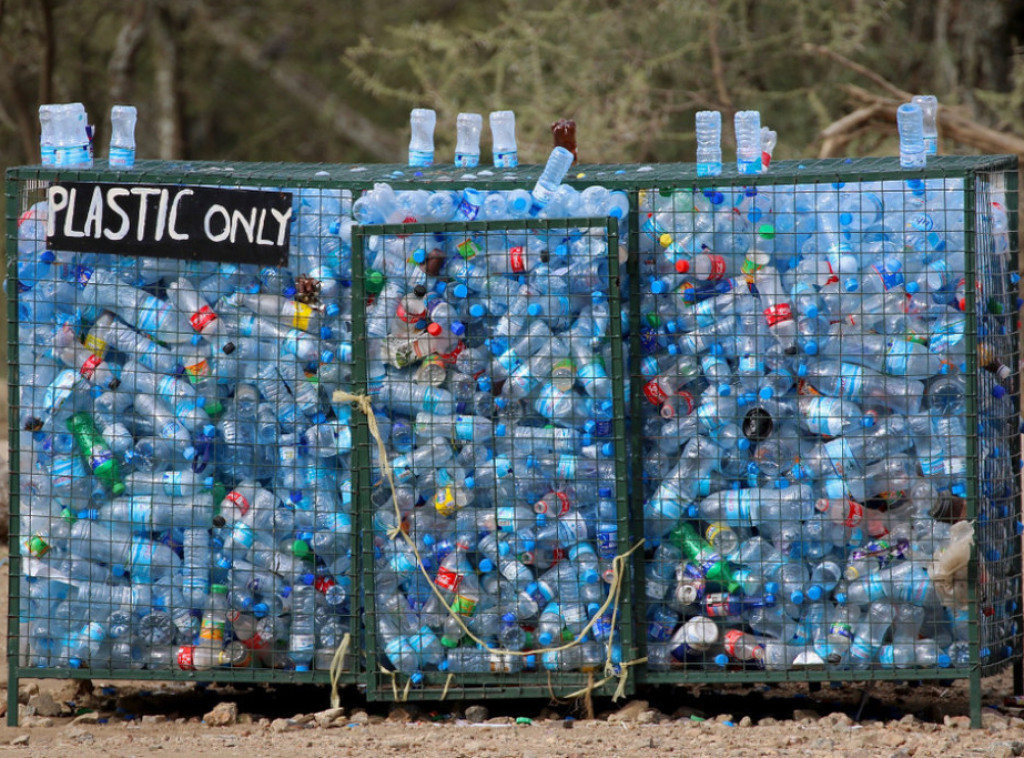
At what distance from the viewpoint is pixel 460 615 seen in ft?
15.7

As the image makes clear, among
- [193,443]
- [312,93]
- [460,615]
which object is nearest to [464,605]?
[460,615]

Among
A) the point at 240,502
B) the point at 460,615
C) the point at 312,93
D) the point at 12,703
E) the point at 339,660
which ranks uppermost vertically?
the point at 312,93

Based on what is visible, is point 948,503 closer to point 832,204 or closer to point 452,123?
point 832,204

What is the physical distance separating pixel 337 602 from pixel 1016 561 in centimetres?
242

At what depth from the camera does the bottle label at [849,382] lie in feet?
15.1

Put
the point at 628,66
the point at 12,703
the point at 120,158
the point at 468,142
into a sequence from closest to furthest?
the point at 12,703, the point at 120,158, the point at 468,142, the point at 628,66

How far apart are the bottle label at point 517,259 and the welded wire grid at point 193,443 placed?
0.59 m

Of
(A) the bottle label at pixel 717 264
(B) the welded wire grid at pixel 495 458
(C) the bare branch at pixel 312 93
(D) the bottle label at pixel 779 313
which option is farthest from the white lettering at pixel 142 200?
(C) the bare branch at pixel 312 93

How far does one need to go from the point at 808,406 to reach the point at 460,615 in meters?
1.37

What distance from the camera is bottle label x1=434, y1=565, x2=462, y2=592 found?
4.75 metres

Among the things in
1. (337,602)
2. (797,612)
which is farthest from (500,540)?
(797,612)

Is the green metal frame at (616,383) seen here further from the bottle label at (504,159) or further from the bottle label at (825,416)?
the bottle label at (825,416)

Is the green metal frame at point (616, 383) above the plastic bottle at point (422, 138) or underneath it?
underneath

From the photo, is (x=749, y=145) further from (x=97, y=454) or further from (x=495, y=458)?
(x=97, y=454)
